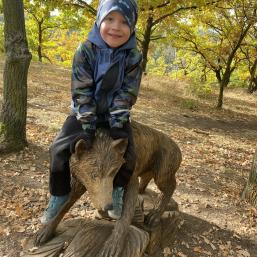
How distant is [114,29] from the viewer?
278cm

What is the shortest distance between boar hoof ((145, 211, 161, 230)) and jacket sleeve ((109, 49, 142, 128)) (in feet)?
5.82

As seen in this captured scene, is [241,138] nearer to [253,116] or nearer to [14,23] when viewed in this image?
[253,116]

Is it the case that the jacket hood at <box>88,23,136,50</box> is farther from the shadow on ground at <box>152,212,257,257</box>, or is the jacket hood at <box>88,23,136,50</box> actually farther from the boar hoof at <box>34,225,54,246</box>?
the shadow on ground at <box>152,212,257,257</box>

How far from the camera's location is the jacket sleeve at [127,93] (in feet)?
9.48

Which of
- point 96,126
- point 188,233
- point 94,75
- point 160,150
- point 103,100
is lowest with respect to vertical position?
point 188,233

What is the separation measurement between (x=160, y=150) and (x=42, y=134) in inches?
180

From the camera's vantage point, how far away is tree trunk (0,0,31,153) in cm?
616

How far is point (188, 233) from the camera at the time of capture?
499 centimetres

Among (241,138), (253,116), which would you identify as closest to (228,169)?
(241,138)

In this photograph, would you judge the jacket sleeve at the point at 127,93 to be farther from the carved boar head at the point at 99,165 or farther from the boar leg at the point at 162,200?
the boar leg at the point at 162,200

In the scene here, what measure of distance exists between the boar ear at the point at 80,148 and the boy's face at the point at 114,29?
33.7 inches

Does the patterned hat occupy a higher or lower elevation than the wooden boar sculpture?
higher

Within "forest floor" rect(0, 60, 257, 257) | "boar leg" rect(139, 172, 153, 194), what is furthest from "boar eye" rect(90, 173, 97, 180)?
"forest floor" rect(0, 60, 257, 257)

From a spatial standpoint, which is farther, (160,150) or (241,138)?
(241,138)
